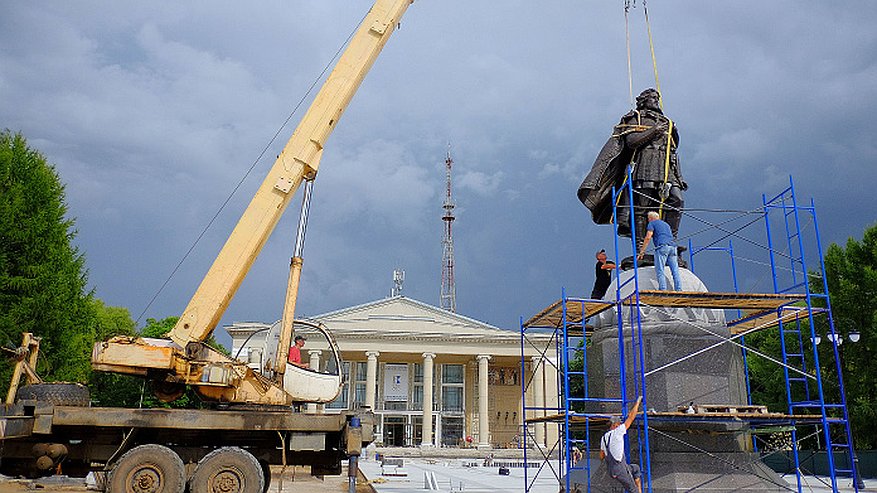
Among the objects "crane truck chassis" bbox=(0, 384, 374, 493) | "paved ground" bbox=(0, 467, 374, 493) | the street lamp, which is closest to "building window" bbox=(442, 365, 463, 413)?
the street lamp

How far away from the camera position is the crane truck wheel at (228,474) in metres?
9.34

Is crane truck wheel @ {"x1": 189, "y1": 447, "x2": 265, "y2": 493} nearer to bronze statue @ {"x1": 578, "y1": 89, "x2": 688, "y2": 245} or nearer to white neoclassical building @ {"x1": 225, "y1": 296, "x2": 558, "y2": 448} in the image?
bronze statue @ {"x1": 578, "y1": 89, "x2": 688, "y2": 245}

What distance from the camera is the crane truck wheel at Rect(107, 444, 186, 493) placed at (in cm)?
912

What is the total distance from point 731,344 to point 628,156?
349 cm

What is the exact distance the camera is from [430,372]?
58.9m

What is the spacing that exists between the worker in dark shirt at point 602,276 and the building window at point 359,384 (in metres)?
54.4

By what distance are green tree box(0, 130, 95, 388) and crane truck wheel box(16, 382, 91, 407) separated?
559 inches

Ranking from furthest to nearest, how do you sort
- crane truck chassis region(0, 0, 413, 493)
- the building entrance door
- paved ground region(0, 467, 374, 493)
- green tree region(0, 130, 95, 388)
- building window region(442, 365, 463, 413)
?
building window region(442, 365, 463, 413) → the building entrance door → green tree region(0, 130, 95, 388) → paved ground region(0, 467, 374, 493) → crane truck chassis region(0, 0, 413, 493)

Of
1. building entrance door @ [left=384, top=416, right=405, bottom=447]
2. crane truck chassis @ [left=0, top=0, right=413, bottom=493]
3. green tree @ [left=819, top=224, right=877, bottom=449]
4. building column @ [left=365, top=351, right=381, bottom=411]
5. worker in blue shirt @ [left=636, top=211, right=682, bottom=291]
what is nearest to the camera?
crane truck chassis @ [left=0, top=0, right=413, bottom=493]

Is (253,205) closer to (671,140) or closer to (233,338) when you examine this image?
(671,140)

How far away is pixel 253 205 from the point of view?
11812 millimetres

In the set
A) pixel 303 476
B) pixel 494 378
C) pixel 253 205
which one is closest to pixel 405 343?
pixel 494 378

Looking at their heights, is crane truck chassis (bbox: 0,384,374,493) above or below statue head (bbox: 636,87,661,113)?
below

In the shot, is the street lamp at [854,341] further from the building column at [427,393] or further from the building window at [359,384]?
the building window at [359,384]
